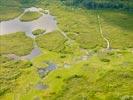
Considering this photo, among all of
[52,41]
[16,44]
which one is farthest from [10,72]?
[52,41]

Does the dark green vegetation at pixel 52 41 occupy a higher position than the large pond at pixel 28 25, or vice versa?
the dark green vegetation at pixel 52 41

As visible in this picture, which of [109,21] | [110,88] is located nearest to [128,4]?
[109,21]

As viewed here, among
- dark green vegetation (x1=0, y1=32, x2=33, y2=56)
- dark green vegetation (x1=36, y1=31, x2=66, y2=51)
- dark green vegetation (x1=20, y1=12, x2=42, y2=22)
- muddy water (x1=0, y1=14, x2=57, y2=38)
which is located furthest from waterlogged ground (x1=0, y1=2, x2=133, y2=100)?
dark green vegetation (x1=20, y1=12, x2=42, y2=22)

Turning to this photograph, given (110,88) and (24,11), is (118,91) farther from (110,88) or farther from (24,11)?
(24,11)

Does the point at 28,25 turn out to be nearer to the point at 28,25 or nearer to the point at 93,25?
the point at 28,25

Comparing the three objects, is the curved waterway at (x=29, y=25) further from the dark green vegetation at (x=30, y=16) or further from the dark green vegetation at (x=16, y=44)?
the dark green vegetation at (x=16, y=44)

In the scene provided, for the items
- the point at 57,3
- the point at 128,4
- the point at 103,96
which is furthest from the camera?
the point at 57,3

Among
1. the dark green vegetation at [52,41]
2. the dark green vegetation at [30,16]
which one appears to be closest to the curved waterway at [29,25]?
the dark green vegetation at [30,16]
